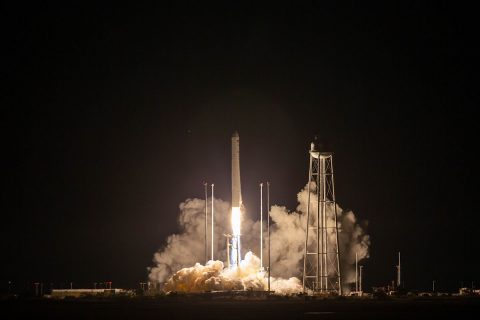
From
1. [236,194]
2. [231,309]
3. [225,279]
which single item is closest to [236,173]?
[236,194]

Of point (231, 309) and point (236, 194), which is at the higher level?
point (236, 194)

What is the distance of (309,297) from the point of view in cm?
10956

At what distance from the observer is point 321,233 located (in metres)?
123

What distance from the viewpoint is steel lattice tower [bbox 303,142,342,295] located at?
116562 millimetres

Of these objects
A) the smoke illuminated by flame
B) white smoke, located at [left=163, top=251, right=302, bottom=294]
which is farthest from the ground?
the smoke illuminated by flame

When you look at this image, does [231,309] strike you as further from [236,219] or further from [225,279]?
[236,219]

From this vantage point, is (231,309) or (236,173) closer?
(231,309)

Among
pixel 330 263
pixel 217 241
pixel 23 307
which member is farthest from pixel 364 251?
pixel 23 307

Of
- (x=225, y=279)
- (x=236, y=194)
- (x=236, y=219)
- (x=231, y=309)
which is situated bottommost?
(x=231, y=309)

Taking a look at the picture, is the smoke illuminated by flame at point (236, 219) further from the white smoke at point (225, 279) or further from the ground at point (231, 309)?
the ground at point (231, 309)

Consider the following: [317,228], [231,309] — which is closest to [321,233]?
[317,228]

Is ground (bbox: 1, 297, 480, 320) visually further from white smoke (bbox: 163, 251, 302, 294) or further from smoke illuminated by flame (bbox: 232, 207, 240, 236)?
smoke illuminated by flame (bbox: 232, 207, 240, 236)

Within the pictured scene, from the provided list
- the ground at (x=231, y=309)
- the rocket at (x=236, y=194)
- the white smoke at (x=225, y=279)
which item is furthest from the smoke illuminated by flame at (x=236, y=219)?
the ground at (x=231, y=309)

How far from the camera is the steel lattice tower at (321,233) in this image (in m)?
117
